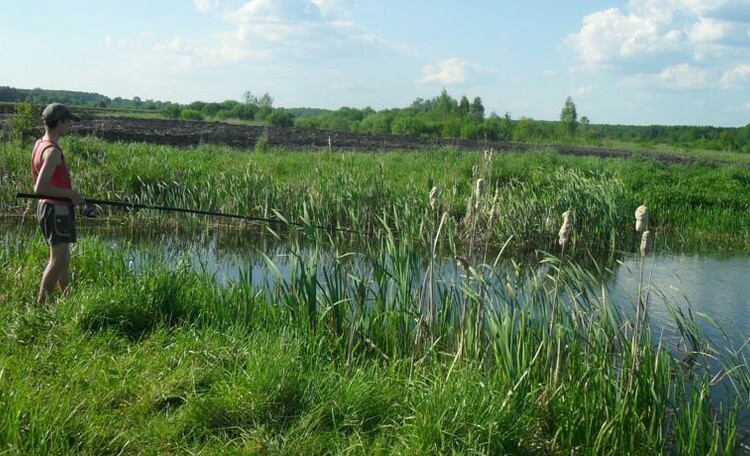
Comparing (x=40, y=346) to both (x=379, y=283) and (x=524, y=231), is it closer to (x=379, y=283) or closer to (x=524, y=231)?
(x=379, y=283)

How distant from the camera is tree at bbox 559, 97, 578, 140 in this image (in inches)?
1825

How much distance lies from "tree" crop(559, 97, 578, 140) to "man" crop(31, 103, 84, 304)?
137 feet

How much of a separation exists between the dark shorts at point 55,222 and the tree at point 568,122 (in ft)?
137

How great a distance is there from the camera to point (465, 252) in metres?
11.4

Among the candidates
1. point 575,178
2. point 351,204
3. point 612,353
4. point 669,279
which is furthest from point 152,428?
point 575,178

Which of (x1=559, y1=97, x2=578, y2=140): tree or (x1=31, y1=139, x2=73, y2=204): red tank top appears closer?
(x1=31, y1=139, x2=73, y2=204): red tank top

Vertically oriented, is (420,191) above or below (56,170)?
below

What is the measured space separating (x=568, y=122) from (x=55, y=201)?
159 ft

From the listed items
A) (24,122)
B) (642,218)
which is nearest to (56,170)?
(642,218)

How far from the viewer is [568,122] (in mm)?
51000

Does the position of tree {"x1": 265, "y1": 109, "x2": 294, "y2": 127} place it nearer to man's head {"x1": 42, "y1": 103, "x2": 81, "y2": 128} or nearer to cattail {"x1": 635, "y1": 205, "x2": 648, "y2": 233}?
man's head {"x1": 42, "y1": 103, "x2": 81, "y2": 128}

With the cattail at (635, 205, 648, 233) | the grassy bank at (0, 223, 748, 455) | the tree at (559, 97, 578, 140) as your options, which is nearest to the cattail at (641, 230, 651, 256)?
the cattail at (635, 205, 648, 233)

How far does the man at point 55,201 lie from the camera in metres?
5.51

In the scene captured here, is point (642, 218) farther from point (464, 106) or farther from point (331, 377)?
point (464, 106)
